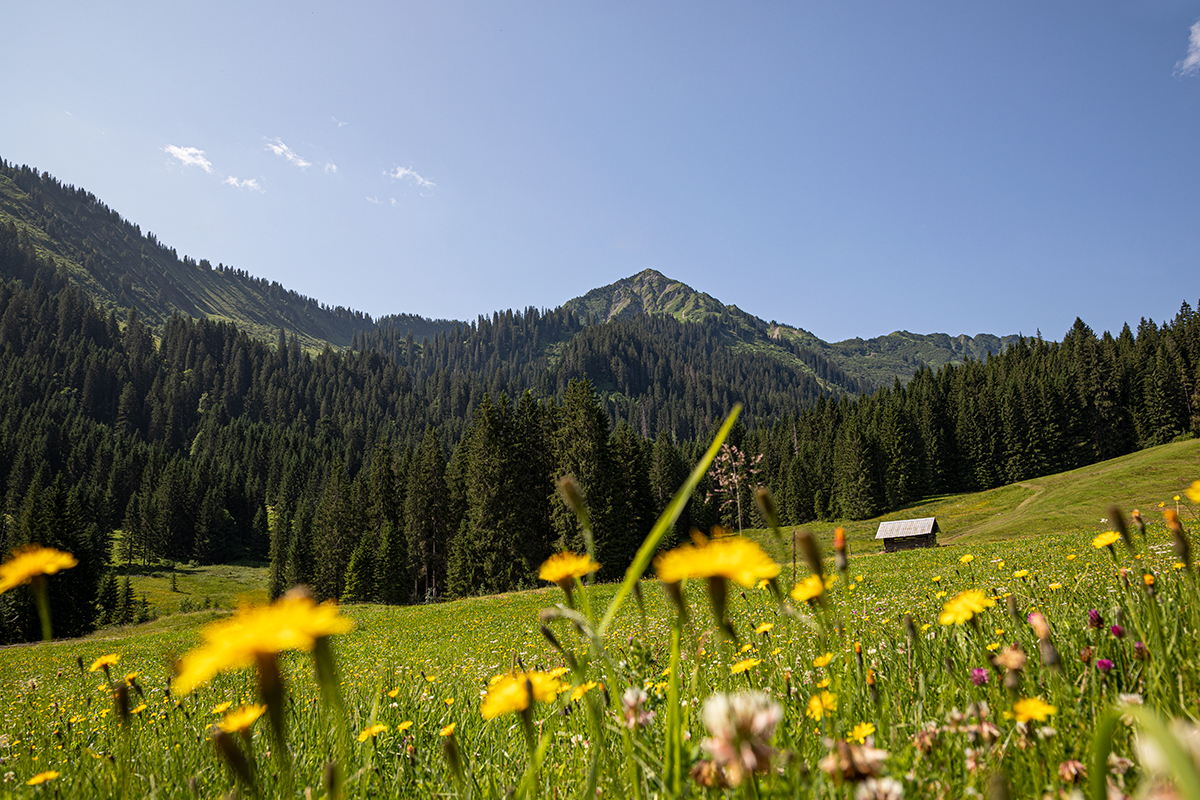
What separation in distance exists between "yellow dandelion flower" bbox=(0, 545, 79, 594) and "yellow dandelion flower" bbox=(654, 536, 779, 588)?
1.55 m

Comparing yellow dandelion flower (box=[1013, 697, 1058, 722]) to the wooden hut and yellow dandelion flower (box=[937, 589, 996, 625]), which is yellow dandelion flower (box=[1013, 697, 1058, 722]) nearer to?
yellow dandelion flower (box=[937, 589, 996, 625])

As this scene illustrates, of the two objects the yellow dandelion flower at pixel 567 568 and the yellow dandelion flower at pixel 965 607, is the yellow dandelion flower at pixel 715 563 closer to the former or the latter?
the yellow dandelion flower at pixel 567 568

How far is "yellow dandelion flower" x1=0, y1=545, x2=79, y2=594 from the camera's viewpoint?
1504mm

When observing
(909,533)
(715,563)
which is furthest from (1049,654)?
(909,533)

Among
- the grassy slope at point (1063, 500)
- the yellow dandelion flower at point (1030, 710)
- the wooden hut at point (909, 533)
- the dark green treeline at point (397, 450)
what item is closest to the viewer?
the yellow dandelion flower at point (1030, 710)

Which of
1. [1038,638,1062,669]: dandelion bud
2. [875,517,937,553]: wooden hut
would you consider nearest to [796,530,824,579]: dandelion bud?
[1038,638,1062,669]: dandelion bud

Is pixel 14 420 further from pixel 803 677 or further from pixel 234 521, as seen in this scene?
Result: pixel 803 677

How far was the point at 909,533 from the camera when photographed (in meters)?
41.1

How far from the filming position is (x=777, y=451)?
101 metres

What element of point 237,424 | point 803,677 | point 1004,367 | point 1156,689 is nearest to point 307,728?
point 803,677

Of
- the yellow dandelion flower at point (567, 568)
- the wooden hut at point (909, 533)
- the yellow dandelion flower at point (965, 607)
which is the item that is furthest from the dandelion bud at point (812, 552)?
the wooden hut at point (909, 533)

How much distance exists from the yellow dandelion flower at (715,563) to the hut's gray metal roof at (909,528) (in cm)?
4613

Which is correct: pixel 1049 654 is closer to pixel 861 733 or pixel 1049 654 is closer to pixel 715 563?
pixel 861 733

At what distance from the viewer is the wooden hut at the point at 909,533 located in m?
40.8
